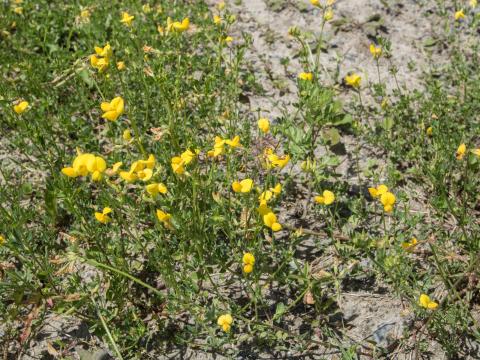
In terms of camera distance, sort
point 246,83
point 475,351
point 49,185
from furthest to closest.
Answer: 1. point 246,83
2. point 49,185
3. point 475,351

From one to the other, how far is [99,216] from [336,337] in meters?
1.40

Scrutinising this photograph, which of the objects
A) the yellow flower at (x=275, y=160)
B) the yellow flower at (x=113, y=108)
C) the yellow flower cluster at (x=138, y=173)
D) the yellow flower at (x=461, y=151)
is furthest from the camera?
the yellow flower at (x=461, y=151)

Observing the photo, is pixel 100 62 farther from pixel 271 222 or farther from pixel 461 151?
pixel 461 151

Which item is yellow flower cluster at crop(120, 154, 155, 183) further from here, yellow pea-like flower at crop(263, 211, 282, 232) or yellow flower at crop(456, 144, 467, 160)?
yellow flower at crop(456, 144, 467, 160)

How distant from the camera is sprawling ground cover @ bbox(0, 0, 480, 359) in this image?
112 inches

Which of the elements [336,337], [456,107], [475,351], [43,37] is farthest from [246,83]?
[475,351]

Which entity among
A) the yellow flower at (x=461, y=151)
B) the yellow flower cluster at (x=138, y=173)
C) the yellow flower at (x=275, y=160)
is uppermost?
the yellow flower cluster at (x=138, y=173)

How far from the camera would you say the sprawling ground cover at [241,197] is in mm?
2850

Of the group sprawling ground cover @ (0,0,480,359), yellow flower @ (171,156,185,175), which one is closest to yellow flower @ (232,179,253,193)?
sprawling ground cover @ (0,0,480,359)

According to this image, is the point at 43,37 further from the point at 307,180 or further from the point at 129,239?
the point at 307,180

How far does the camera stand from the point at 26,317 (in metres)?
3.10

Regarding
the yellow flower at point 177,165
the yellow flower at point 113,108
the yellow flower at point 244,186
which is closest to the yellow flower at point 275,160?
the yellow flower at point 244,186

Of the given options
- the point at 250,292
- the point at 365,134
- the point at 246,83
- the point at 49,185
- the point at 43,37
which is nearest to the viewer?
the point at 250,292

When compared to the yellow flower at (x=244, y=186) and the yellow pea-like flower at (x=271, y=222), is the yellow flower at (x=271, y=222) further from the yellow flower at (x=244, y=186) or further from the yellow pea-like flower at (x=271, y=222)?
the yellow flower at (x=244, y=186)
